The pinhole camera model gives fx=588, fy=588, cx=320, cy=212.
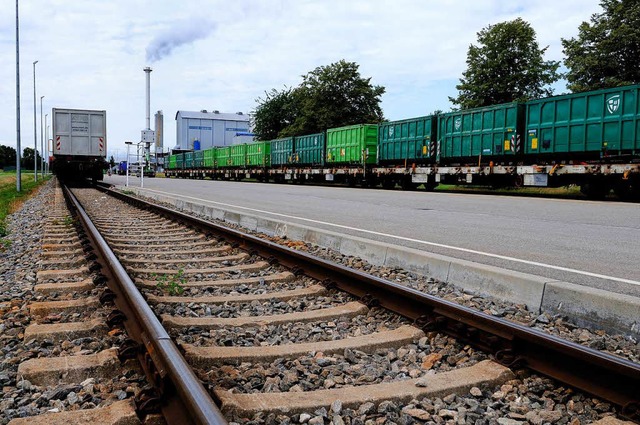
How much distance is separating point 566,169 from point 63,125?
21841 mm

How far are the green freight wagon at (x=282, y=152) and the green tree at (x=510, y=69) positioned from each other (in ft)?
46.7

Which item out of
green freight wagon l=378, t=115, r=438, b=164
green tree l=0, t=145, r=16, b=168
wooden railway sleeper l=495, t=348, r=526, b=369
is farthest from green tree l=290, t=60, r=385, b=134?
green tree l=0, t=145, r=16, b=168

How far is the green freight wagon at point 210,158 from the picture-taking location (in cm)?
5691

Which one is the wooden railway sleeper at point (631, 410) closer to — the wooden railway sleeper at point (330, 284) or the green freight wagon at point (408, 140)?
the wooden railway sleeper at point (330, 284)

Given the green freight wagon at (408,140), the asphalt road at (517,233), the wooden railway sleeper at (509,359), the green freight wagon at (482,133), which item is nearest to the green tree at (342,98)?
the green freight wagon at (408,140)

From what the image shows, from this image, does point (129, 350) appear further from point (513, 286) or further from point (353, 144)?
point (353, 144)

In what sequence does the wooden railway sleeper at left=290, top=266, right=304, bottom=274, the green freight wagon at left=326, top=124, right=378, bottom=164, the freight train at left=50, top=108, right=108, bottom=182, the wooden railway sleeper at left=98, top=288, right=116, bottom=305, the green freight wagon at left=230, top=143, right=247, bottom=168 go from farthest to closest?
the green freight wagon at left=230, top=143, right=247, bottom=168 → the green freight wagon at left=326, top=124, right=378, bottom=164 → the freight train at left=50, top=108, right=108, bottom=182 → the wooden railway sleeper at left=290, top=266, right=304, bottom=274 → the wooden railway sleeper at left=98, top=288, right=116, bottom=305

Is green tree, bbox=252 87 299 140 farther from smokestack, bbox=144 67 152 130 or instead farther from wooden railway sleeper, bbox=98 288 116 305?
wooden railway sleeper, bbox=98 288 116 305

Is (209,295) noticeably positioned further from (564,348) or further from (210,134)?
(210,134)

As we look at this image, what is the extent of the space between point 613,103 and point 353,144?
15457mm

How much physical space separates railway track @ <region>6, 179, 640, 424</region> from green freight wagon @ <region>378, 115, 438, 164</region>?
70.6 feet

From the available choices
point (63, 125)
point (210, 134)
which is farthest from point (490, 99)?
point (210, 134)

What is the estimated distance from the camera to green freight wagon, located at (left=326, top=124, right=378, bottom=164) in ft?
101

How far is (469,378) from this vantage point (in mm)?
3133
